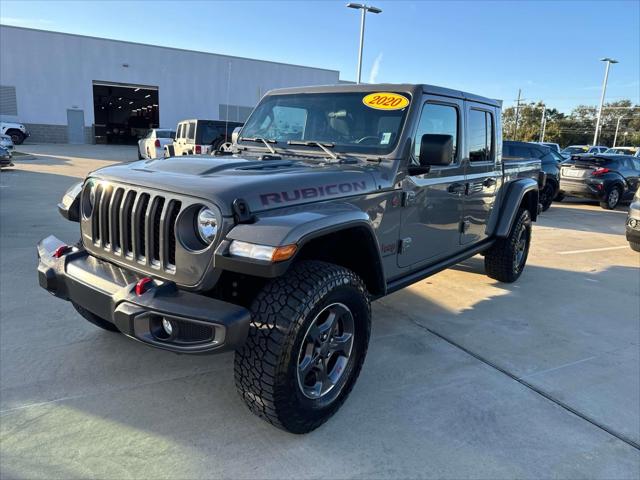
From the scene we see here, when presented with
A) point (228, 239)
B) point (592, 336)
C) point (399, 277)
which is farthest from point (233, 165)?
point (592, 336)

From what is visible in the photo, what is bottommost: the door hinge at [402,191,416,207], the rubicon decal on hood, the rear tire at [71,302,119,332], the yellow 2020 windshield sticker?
the rear tire at [71,302,119,332]

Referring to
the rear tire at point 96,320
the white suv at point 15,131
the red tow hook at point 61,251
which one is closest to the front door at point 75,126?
the white suv at point 15,131

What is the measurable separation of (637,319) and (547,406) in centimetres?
242

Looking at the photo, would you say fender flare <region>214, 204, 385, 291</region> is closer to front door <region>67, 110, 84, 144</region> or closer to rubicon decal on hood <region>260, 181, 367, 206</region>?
rubicon decal on hood <region>260, 181, 367, 206</region>

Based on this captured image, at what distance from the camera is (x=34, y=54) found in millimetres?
29844

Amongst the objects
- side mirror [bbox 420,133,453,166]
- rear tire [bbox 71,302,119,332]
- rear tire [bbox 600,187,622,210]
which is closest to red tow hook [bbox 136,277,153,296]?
rear tire [bbox 71,302,119,332]

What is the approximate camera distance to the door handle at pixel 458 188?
3.85 meters

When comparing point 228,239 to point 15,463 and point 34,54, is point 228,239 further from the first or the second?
point 34,54

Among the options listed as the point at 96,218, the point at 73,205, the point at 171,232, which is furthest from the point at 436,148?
the point at 73,205

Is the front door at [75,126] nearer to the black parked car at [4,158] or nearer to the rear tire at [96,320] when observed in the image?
the black parked car at [4,158]

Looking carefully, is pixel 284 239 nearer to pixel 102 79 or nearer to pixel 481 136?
pixel 481 136

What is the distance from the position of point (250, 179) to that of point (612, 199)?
1382 cm

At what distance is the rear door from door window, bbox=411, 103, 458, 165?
0.83 ft

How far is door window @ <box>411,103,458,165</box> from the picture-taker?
11.0 ft
